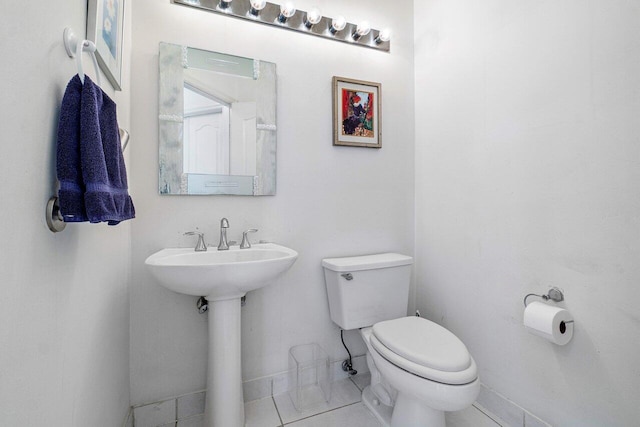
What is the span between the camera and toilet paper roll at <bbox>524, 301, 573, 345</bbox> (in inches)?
42.1

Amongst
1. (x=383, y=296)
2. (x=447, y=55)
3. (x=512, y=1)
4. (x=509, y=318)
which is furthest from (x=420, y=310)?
(x=512, y=1)

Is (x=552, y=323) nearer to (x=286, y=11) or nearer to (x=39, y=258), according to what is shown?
(x=39, y=258)

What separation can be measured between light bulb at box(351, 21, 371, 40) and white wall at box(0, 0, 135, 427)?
1337mm

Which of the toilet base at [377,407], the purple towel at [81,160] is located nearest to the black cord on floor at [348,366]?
the toilet base at [377,407]

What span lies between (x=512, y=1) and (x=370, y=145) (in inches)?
35.9

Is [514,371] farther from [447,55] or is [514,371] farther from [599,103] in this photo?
[447,55]

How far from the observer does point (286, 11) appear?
1523 mm

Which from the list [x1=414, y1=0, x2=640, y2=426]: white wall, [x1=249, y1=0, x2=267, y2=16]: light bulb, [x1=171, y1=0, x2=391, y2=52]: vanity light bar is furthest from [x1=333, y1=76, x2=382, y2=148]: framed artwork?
[x1=249, y1=0, x2=267, y2=16]: light bulb

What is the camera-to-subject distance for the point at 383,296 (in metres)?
1.59

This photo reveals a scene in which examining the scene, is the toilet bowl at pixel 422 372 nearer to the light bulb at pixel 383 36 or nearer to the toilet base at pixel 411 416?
the toilet base at pixel 411 416

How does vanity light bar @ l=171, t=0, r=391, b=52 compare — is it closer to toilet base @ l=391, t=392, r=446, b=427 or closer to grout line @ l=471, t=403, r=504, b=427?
toilet base @ l=391, t=392, r=446, b=427

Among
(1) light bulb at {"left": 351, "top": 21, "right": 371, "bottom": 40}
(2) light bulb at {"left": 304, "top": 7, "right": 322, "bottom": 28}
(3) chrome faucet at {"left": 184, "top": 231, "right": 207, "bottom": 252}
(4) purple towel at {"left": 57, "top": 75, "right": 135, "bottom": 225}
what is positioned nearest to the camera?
(4) purple towel at {"left": 57, "top": 75, "right": 135, "bottom": 225}

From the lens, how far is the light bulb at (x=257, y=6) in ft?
4.81

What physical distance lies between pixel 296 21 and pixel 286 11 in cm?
8
